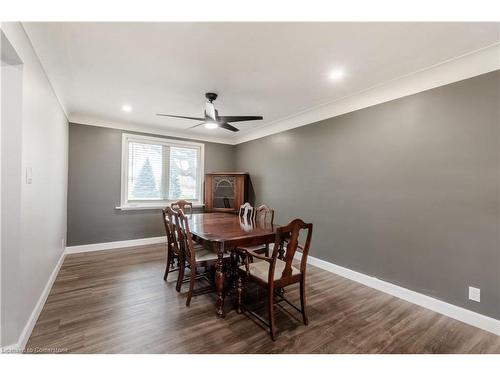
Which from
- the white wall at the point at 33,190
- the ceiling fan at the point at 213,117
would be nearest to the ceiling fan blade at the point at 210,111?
the ceiling fan at the point at 213,117

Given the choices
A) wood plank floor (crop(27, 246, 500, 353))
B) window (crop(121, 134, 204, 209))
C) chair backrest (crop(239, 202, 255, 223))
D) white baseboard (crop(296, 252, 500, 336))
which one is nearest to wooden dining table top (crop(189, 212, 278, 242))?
chair backrest (crop(239, 202, 255, 223))

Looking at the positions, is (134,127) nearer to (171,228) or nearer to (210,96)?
(210,96)

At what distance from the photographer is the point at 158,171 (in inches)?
190

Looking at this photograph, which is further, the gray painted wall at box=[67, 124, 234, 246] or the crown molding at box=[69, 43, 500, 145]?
the gray painted wall at box=[67, 124, 234, 246]

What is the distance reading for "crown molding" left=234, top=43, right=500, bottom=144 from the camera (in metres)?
2.02

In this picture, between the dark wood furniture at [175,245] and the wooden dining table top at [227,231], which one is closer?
the wooden dining table top at [227,231]

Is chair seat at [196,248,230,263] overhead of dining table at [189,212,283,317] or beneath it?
beneath

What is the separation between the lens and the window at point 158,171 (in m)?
4.51

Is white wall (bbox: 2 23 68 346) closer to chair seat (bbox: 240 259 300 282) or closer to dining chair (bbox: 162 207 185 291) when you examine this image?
dining chair (bbox: 162 207 185 291)

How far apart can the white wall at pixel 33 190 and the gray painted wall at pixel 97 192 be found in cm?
146

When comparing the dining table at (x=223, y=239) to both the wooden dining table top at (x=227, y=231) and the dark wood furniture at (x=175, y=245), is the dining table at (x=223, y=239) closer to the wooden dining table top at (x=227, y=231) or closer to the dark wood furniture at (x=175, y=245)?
the wooden dining table top at (x=227, y=231)

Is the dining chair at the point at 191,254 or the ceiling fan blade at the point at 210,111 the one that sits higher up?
the ceiling fan blade at the point at 210,111

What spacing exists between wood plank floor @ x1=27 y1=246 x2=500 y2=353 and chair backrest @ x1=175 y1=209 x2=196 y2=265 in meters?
0.49
